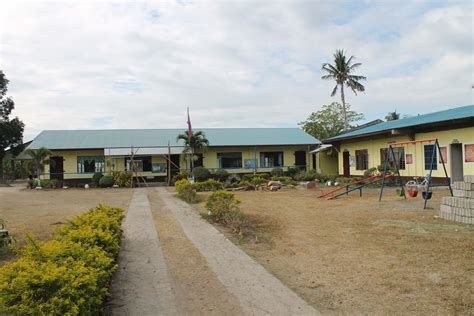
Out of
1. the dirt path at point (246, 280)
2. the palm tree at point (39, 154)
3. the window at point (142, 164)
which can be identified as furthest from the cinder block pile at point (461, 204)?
the palm tree at point (39, 154)

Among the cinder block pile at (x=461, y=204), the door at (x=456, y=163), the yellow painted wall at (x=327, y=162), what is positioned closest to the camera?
the cinder block pile at (x=461, y=204)

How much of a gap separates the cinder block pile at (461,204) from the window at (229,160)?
71.3ft

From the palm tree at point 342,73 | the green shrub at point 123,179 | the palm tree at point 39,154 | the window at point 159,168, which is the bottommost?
the green shrub at point 123,179

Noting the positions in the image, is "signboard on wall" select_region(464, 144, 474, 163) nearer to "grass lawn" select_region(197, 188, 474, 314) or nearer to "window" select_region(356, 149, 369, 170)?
"grass lawn" select_region(197, 188, 474, 314)

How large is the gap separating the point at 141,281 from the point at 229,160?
25.5 metres

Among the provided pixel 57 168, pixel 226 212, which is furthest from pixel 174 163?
pixel 226 212

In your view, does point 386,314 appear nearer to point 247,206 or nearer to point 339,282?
point 339,282

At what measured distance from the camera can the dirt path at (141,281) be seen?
176 inches

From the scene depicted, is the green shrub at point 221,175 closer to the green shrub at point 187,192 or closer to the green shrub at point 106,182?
the green shrub at point 106,182

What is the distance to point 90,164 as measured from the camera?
1148 inches

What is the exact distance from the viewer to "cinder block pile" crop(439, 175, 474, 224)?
29.3 ft

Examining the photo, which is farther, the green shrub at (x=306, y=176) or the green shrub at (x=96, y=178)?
the green shrub at (x=96, y=178)

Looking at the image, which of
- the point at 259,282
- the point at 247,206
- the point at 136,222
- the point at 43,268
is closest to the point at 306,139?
the point at 247,206

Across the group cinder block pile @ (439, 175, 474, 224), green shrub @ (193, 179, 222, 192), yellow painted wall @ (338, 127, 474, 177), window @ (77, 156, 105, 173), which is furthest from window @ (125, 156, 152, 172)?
cinder block pile @ (439, 175, 474, 224)
